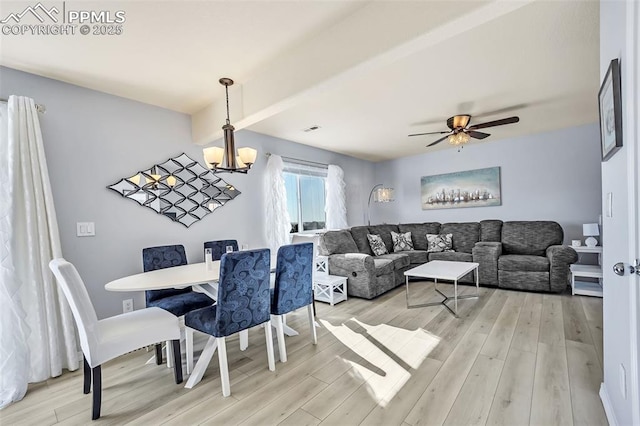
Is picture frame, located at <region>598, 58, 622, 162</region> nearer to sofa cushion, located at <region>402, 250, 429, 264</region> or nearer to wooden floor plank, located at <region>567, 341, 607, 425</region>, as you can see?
wooden floor plank, located at <region>567, 341, 607, 425</region>

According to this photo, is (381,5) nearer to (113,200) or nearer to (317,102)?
(317,102)

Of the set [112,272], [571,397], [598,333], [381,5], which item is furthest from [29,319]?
[598,333]

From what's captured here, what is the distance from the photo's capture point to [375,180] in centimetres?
659

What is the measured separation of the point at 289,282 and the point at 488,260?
3.39 metres

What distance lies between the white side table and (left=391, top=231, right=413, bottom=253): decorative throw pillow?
5.87ft

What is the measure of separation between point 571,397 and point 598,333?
1.25 meters

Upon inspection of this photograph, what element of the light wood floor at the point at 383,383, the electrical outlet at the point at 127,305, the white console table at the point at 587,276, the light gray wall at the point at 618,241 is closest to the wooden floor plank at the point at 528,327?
the light wood floor at the point at 383,383

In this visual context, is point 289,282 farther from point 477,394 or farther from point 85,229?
point 85,229

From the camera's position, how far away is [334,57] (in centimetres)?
192

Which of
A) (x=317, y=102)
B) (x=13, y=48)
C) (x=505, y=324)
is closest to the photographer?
(x=13, y=48)

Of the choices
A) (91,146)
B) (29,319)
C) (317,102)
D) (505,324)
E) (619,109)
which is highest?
(317,102)

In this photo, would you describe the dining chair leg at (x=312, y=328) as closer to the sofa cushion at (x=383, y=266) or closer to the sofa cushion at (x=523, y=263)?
the sofa cushion at (x=383, y=266)

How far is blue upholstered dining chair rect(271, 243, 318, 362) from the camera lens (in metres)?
2.31

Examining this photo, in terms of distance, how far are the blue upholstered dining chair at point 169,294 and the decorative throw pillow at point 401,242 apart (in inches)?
145
